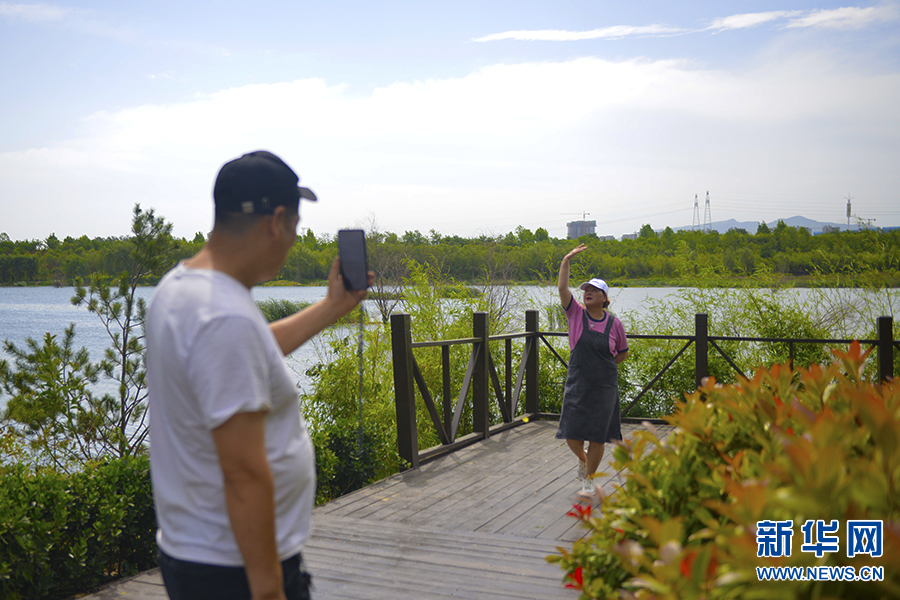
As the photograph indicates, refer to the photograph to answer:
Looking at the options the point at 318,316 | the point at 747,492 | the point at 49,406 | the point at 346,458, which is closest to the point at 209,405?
the point at 318,316

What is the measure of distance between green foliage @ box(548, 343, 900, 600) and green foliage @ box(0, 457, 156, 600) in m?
2.58

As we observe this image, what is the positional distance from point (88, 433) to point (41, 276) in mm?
3131

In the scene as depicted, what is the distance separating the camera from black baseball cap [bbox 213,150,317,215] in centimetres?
126

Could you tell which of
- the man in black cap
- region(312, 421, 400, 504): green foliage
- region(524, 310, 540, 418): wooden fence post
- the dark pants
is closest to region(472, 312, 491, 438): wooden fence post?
region(524, 310, 540, 418): wooden fence post

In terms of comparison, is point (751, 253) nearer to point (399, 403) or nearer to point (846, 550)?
point (399, 403)

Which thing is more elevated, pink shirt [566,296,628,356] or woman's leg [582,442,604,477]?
pink shirt [566,296,628,356]

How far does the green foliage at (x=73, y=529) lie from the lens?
2.89 metres

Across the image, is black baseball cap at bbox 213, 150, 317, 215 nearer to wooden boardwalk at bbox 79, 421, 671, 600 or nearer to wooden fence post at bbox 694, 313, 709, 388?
wooden boardwalk at bbox 79, 421, 671, 600

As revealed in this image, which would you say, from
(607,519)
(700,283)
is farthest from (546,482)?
(700,283)

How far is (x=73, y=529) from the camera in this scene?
10.3 ft

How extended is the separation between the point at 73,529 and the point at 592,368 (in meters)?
3.10

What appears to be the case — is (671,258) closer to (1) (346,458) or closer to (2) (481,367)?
(2) (481,367)

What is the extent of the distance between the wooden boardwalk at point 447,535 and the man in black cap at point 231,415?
1942 millimetres

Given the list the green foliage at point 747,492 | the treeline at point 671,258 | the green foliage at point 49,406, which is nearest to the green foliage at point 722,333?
the treeline at point 671,258
